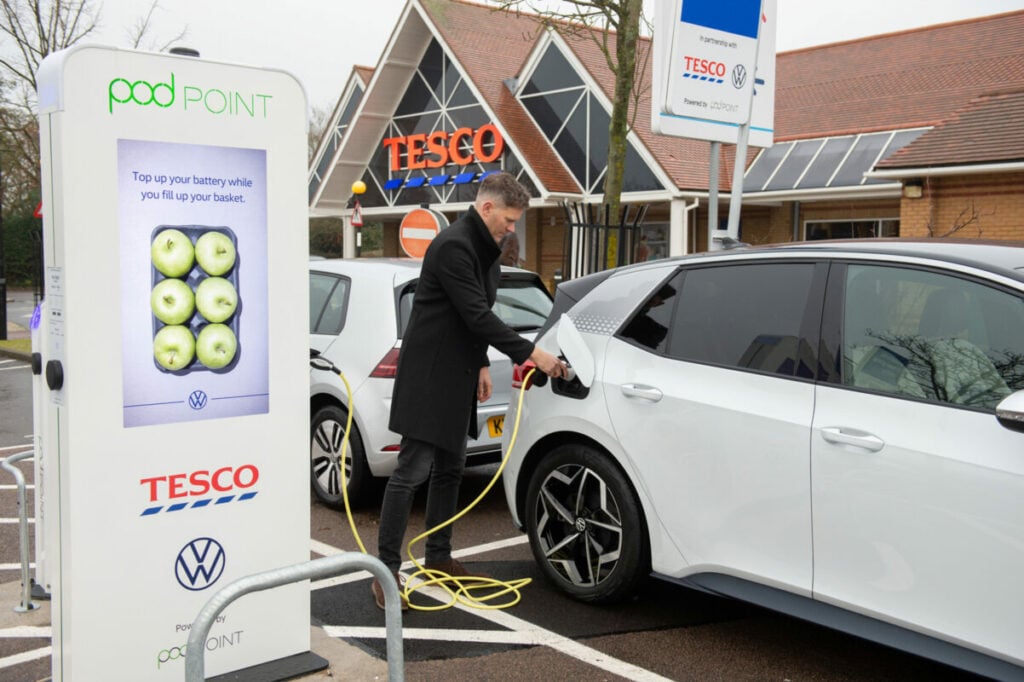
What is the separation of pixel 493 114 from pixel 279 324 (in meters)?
21.0

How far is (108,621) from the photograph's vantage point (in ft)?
11.1

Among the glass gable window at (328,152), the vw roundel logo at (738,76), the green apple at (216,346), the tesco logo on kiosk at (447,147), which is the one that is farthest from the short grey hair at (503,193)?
the glass gable window at (328,152)

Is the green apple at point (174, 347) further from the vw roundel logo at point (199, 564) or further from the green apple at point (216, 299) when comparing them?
the vw roundel logo at point (199, 564)

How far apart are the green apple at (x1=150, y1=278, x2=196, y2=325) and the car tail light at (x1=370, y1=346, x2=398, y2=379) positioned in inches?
112

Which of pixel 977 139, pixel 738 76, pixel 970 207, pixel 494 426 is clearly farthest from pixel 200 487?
pixel 977 139

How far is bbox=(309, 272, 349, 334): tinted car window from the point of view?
6.88 metres

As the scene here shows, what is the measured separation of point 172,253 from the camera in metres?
3.43

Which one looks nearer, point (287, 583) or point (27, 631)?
point (287, 583)

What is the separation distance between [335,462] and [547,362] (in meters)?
2.58

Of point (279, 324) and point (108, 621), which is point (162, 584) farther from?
point (279, 324)

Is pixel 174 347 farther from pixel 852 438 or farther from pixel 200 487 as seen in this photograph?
pixel 852 438

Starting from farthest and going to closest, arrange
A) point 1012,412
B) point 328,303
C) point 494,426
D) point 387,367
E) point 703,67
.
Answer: point 328,303, point 703,67, point 494,426, point 387,367, point 1012,412

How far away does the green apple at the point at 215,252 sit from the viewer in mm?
3496

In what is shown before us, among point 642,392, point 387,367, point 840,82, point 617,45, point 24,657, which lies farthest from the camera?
point 840,82
